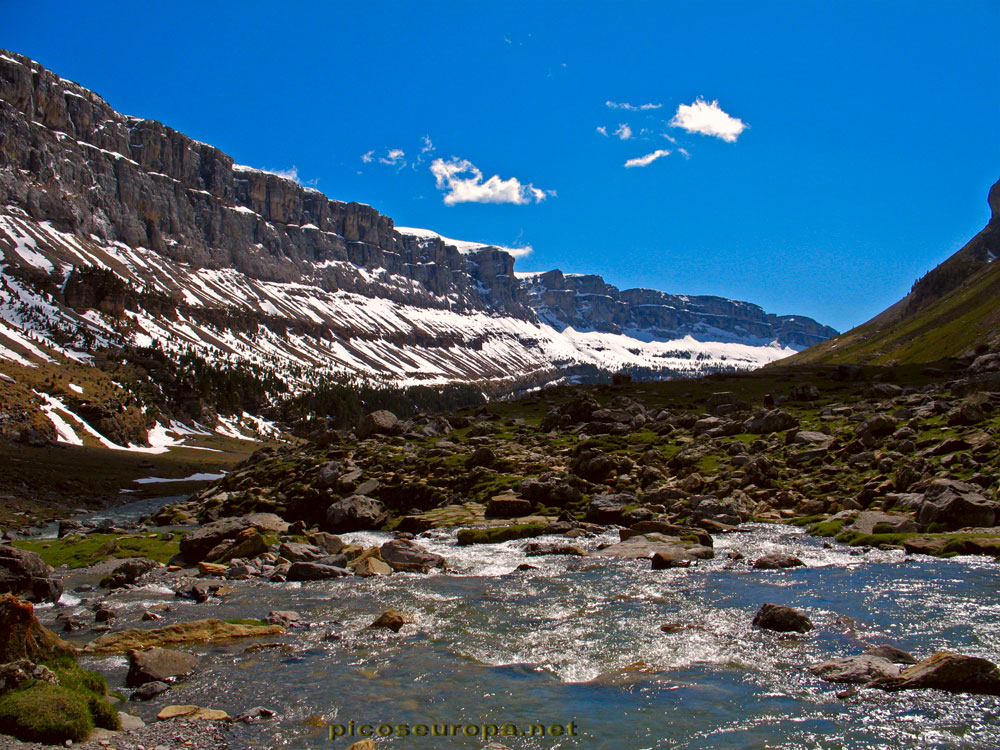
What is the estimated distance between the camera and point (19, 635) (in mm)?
13500

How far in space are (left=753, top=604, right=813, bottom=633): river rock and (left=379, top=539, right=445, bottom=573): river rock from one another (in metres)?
15.4

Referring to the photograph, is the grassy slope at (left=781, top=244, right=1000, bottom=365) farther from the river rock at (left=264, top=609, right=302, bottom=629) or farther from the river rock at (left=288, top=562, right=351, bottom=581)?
the river rock at (left=264, top=609, right=302, bottom=629)

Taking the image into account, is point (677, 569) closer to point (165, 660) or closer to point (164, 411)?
point (165, 660)

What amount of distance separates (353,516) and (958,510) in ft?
111

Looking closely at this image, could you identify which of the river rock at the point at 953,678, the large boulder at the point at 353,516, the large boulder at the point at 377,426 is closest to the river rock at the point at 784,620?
Result: the river rock at the point at 953,678

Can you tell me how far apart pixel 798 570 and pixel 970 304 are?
672ft

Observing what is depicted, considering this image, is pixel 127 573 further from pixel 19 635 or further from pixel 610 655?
pixel 610 655

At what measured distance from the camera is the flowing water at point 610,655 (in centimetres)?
1252

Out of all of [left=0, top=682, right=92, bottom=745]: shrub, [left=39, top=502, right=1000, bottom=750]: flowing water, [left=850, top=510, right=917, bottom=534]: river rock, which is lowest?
[left=39, top=502, right=1000, bottom=750]: flowing water

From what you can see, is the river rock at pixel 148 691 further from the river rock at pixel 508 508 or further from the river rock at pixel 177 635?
the river rock at pixel 508 508

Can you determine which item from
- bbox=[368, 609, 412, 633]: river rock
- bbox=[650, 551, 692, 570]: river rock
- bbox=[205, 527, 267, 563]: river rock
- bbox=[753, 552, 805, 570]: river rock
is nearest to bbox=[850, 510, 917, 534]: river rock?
bbox=[753, 552, 805, 570]: river rock

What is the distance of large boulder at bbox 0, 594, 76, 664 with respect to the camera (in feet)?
43.3

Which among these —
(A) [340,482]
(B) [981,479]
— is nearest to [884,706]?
(B) [981,479]

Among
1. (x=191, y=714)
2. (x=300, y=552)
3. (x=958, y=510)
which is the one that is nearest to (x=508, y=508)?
(x=300, y=552)
